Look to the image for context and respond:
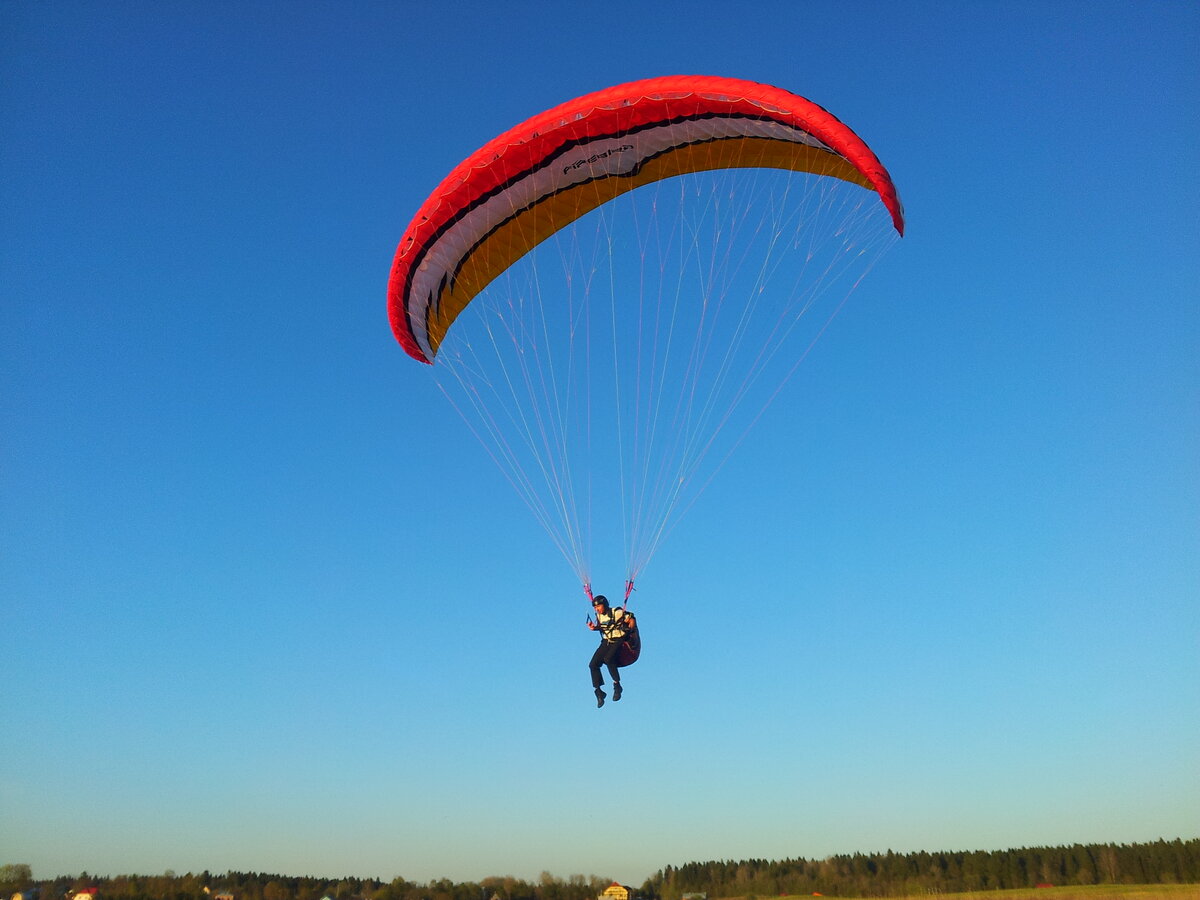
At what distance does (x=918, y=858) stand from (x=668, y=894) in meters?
16.9

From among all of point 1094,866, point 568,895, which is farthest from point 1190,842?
point 568,895

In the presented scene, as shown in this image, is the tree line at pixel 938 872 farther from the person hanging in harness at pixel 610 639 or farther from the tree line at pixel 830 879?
the person hanging in harness at pixel 610 639

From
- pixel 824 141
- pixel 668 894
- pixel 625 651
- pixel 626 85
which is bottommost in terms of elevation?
pixel 668 894

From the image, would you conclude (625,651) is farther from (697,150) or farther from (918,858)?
(918,858)

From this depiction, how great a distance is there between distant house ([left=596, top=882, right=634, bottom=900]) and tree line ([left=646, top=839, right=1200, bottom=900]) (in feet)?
31.0

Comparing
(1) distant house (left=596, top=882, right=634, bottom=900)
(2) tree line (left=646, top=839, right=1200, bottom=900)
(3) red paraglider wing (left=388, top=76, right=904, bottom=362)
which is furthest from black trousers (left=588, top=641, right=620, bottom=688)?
(2) tree line (left=646, top=839, right=1200, bottom=900)

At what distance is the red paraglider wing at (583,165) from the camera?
40.4ft

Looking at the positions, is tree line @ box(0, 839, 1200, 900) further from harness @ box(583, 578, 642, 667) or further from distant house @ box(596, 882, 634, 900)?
harness @ box(583, 578, 642, 667)

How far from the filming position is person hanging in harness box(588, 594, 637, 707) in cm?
1345

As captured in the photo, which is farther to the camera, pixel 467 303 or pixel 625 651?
pixel 467 303

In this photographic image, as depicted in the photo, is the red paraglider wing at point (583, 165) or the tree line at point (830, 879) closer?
the red paraglider wing at point (583, 165)

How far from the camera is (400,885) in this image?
52.9 meters

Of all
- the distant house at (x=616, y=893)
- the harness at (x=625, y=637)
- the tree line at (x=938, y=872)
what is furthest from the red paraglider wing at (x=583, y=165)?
the tree line at (x=938, y=872)

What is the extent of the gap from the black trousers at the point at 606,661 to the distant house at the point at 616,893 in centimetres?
3524
